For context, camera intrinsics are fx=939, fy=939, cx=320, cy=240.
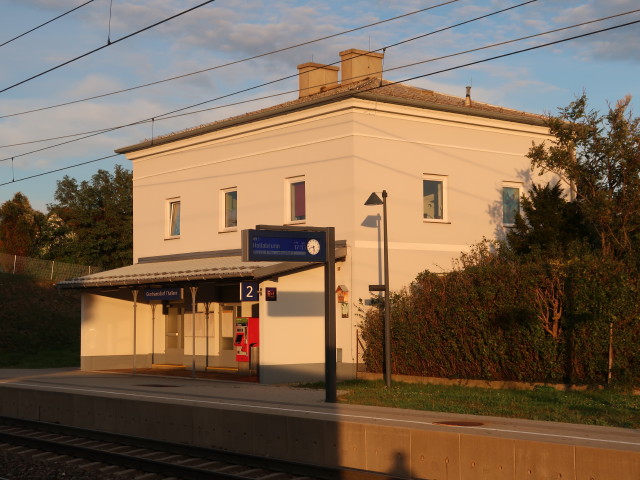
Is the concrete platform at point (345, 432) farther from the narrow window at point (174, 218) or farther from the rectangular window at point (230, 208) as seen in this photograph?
the narrow window at point (174, 218)

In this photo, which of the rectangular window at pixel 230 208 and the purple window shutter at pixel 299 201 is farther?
the rectangular window at pixel 230 208

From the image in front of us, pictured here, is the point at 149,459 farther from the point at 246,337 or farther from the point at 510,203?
the point at 510,203

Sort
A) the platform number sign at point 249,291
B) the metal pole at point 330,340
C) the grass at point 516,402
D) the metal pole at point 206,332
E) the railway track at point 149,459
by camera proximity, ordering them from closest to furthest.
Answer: the railway track at point 149,459 < the grass at point 516,402 < the metal pole at point 330,340 < the platform number sign at point 249,291 < the metal pole at point 206,332

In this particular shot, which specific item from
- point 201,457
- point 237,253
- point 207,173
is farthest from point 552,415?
point 207,173

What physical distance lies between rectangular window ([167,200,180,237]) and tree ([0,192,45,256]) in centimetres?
3191

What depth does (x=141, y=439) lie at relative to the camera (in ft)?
54.0

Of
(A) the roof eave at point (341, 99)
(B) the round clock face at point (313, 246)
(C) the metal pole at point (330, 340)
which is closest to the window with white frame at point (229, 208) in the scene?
(A) the roof eave at point (341, 99)

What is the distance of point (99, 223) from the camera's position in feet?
201

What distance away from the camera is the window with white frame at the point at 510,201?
29.8 metres

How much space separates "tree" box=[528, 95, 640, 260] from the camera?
2439 centimetres

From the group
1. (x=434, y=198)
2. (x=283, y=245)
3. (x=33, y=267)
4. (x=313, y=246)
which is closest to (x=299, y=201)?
(x=434, y=198)

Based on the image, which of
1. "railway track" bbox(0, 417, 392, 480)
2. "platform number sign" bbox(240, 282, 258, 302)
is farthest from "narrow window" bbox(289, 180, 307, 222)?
"railway track" bbox(0, 417, 392, 480)

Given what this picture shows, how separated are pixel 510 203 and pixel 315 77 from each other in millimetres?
7643

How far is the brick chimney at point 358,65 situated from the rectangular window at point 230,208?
511cm
